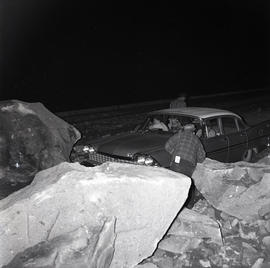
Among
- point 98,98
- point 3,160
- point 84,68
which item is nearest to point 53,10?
point 84,68

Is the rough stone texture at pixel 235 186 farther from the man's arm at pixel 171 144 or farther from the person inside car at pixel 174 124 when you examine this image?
the person inside car at pixel 174 124

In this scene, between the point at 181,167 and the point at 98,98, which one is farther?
the point at 98,98

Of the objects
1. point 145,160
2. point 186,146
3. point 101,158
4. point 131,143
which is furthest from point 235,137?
point 101,158

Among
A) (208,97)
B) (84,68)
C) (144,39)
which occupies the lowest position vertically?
(208,97)

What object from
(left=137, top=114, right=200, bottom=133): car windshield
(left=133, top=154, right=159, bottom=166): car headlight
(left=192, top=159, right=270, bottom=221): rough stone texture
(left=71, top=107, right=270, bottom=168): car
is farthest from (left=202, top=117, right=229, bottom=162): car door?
(left=133, top=154, right=159, bottom=166): car headlight

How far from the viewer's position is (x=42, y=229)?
4.21 m

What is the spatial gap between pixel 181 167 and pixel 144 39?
2960cm

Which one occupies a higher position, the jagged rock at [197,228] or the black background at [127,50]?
the black background at [127,50]

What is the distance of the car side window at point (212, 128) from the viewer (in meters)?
7.46

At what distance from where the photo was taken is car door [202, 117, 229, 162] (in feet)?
24.1

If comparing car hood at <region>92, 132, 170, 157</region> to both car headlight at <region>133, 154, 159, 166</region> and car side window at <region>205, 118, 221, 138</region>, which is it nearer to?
car headlight at <region>133, 154, 159, 166</region>

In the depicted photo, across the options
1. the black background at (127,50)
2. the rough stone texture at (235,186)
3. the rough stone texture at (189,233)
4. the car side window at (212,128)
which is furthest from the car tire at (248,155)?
the black background at (127,50)

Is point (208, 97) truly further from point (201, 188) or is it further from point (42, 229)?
point (42, 229)

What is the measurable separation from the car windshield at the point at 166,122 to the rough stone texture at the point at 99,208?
3.04m
